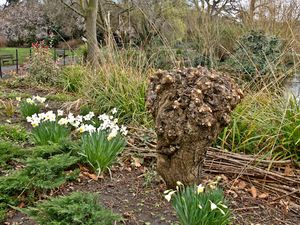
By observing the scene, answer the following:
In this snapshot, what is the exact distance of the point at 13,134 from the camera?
12.9ft

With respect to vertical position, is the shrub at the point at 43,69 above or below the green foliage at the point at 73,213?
above

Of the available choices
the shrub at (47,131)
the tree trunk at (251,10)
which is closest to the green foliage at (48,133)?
the shrub at (47,131)

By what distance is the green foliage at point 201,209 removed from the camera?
6.22ft

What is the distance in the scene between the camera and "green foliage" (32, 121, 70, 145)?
10.6 ft

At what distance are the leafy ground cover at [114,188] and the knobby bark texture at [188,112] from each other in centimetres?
38

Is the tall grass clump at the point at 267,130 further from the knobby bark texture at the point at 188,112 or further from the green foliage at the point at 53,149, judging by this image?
the green foliage at the point at 53,149

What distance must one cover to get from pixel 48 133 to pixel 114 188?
926mm

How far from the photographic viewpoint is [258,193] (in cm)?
298

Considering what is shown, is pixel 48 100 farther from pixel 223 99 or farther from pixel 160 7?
pixel 160 7

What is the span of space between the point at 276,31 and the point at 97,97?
25.4 ft

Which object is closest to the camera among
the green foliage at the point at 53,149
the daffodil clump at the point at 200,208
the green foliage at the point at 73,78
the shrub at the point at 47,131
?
the daffodil clump at the point at 200,208

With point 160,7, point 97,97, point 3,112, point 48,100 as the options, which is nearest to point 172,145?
point 97,97

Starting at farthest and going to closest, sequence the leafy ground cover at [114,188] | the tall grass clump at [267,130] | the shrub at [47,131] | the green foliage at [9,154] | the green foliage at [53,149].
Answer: the tall grass clump at [267,130] → the shrub at [47,131] → the green foliage at [9,154] → the green foliage at [53,149] → the leafy ground cover at [114,188]

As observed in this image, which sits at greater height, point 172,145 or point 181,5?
point 181,5
